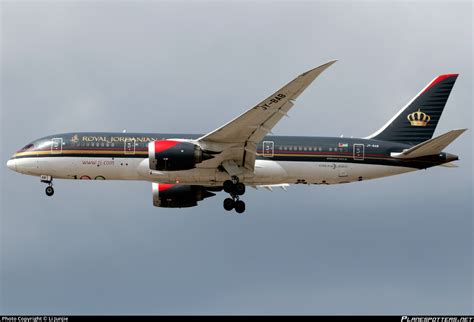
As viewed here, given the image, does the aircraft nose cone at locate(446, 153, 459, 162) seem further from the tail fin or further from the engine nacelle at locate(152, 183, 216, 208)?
the engine nacelle at locate(152, 183, 216, 208)

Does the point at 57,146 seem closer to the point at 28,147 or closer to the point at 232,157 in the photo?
the point at 28,147

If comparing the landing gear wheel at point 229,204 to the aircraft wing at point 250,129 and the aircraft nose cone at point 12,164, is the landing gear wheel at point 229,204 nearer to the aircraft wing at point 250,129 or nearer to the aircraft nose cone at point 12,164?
the aircraft wing at point 250,129

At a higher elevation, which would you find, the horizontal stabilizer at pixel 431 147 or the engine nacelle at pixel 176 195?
the horizontal stabilizer at pixel 431 147

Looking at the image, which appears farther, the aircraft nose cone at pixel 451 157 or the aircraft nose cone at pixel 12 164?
the aircraft nose cone at pixel 12 164

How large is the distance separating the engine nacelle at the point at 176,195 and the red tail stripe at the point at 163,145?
7.86 metres

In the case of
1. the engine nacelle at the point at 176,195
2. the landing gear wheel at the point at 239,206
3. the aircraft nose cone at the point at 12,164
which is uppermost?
the aircraft nose cone at the point at 12,164

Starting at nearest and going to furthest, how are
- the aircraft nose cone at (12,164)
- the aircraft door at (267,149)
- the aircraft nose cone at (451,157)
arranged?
1. the aircraft door at (267,149)
2. the aircraft nose cone at (451,157)
3. the aircraft nose cone at (12,164)

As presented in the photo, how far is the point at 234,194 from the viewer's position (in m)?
67.7

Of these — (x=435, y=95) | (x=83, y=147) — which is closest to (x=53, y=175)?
(x=83, y=147)

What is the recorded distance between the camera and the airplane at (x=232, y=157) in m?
65.7

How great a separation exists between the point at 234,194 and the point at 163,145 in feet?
19.2

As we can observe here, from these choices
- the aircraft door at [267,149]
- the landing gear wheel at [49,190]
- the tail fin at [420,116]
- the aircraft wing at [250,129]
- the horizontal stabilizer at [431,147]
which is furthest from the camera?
the tail fin at [420,116]

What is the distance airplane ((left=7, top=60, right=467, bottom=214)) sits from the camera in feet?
216

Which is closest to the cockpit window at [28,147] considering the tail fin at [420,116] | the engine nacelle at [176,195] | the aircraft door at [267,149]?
the engine nacelle at [176,195]
